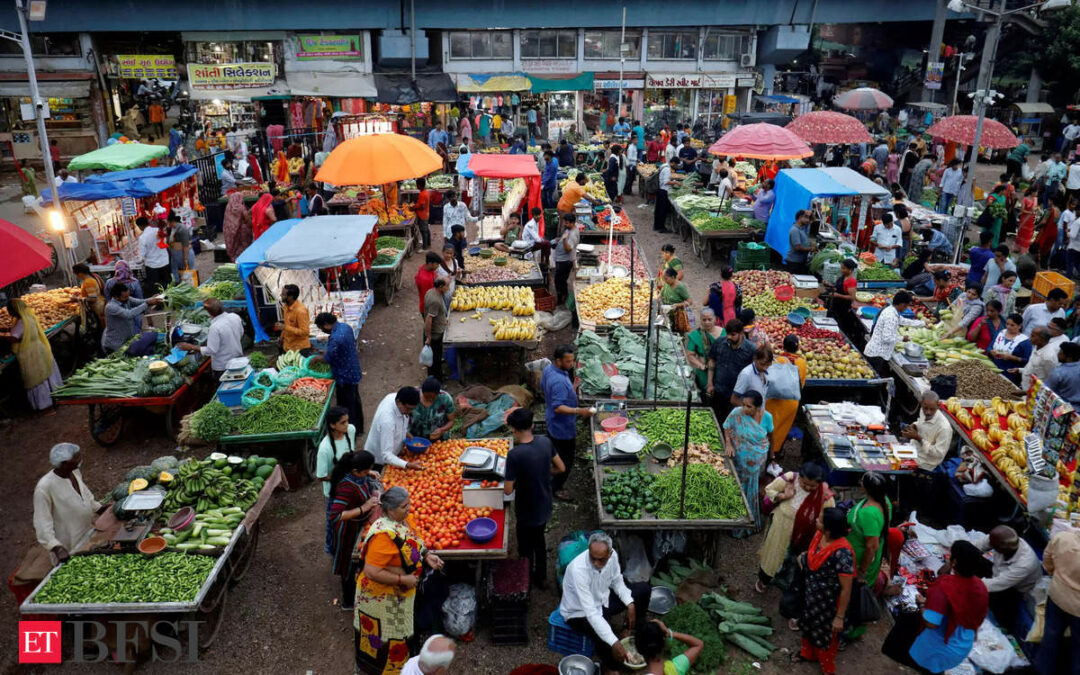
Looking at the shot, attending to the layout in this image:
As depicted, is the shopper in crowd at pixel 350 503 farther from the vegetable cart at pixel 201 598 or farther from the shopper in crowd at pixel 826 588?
the shopper in crowd at pixel 826 588

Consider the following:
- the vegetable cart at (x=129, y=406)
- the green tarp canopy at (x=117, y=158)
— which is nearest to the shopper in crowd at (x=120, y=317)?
the vegetable cart at (x=129, y=406)

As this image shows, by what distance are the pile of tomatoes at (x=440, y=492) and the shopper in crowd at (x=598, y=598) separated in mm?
1170

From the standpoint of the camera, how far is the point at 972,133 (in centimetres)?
1555

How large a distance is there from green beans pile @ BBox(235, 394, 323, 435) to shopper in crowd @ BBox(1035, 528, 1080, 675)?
23.2 ft

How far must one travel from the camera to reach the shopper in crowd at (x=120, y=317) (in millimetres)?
10195

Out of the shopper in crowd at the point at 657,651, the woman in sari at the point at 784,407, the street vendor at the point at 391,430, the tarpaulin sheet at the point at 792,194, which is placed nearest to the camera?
the shopper in crowd at the point at 657,651

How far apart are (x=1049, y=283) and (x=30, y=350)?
14882 millimetres

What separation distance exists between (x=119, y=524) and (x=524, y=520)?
369 centimetres

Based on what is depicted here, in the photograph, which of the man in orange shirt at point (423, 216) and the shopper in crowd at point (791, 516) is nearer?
the shopper in crowd at point (791, 516)

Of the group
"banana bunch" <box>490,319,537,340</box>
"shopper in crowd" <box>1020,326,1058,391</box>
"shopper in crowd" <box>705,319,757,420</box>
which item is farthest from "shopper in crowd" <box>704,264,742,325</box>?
"shopper in crowd" <box>1020,326,1058,391</box>

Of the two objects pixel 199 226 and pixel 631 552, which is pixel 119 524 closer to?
pixel 631 552

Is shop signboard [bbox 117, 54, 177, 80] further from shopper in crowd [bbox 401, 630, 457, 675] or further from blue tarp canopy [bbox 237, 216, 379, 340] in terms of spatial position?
shopper in crowd [bbox 401, 630, 457, 675]

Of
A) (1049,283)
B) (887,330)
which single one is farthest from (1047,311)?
(1049,283)

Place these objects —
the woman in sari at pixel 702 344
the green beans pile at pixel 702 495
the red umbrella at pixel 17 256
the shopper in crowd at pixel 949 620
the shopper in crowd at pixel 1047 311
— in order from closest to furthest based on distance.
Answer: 1. the shopper in crowd at pixel 949 620
2. the green beans pile at pixel 702 495
3. the red umbrella at pixel 17 256
4. the woman in sari at pixel 702 344
5. the shopper in crowd at pixel 1047 311
